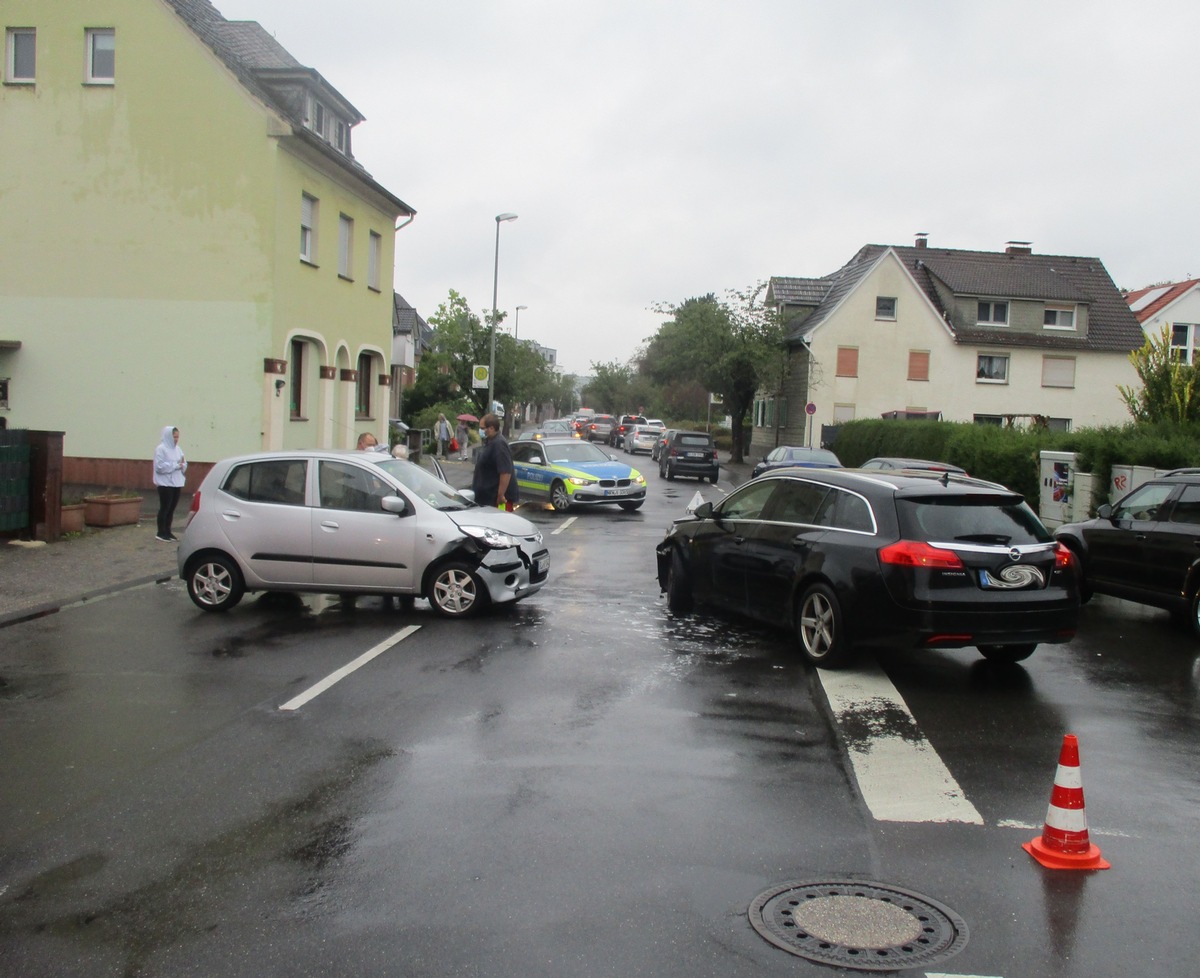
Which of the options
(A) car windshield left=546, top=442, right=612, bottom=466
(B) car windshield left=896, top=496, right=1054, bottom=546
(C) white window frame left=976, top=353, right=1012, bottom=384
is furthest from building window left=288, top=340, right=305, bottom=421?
(C) white window frame left=976, top=353, right=1012, bottom=384

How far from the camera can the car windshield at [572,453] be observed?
2417 cm

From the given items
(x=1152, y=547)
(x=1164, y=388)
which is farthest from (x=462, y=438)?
(x=1152, y=547)

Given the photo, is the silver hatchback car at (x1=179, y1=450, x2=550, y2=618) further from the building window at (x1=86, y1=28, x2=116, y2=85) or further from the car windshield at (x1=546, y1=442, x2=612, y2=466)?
the building window at (x1=86, y1=28, x2=116, y2=85)

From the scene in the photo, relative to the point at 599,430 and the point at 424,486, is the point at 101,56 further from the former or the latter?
the point at 599,430

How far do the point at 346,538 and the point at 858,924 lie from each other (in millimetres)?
7086

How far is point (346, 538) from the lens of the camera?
1022cm

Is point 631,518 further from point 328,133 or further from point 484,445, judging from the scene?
point 328,133

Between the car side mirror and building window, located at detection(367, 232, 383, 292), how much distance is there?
1826 centimetres

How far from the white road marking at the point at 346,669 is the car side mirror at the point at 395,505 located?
41.9 inches

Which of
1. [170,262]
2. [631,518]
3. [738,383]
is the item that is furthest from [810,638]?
[738,383]

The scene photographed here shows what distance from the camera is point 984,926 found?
4051 millimetres

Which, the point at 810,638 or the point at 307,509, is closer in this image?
the point at 810,638

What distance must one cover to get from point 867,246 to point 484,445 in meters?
42.3

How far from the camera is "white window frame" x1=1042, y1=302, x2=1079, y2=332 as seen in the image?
50.6m
